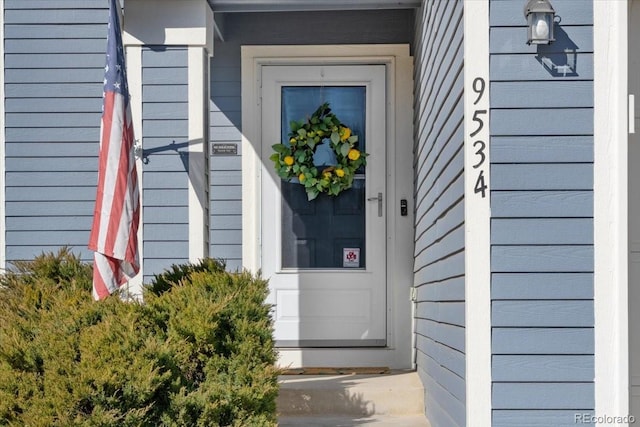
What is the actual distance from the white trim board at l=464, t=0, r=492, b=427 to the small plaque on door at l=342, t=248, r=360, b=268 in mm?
2561

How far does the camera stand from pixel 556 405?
312cm

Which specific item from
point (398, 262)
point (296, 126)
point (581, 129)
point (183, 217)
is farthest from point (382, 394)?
point (581, 129)

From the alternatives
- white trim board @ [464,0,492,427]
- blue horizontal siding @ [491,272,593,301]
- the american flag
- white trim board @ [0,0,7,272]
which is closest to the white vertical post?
blue horizontal siding @ [491,272,593,301]

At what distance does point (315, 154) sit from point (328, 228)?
53 cm

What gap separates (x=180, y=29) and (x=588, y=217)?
8.59ft

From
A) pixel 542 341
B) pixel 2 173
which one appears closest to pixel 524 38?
pixel 542 341

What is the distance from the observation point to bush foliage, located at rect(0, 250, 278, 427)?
3162 millimetres

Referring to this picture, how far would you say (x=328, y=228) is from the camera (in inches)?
225

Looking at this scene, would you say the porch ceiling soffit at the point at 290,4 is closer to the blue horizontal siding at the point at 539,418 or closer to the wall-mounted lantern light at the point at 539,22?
the wall-mounted lantern light at the point at 539,22

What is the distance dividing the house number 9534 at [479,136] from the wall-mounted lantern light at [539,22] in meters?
0.26

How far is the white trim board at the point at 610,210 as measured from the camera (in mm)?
3078

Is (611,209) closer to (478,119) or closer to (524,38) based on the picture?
(478,119)

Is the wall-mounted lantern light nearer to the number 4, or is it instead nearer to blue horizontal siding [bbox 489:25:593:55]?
blue horizontal siding [bbox 489:25:593:55]

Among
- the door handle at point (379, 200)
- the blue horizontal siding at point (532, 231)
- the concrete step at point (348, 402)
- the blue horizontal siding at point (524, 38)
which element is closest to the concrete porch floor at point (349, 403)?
the concrete step at point (348, 402)
